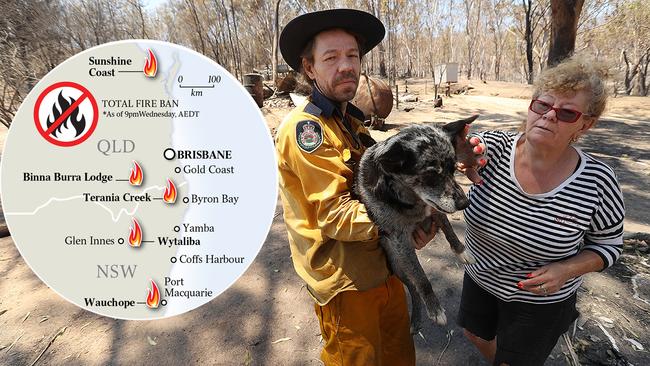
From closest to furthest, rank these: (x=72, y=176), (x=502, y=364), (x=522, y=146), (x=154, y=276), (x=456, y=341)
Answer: (x=72, y=176) → (x=154, y=276) → (x=522, y=146) → (x=502, y=364) → (x=456, y=341)

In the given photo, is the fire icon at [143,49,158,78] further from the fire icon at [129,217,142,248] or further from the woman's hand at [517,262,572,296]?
the woman's hand at [517,262,572,296]

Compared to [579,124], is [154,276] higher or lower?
lower

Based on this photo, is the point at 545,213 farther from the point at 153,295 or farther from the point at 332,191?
the point at 153,295

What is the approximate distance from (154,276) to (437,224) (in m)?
1.85

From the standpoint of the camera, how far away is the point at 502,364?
2234mm

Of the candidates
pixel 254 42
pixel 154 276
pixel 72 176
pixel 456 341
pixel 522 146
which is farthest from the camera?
pixel 254 42

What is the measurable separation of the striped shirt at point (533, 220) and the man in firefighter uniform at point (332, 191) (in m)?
0.72

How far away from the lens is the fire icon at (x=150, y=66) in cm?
165

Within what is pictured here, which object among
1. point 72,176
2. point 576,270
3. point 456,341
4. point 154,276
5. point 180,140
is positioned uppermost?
point 180,140

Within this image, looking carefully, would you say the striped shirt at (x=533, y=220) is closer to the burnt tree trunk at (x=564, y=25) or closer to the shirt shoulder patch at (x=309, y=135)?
the shirt shoulder patch at (x=309, y=135)

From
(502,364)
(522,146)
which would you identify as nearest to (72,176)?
(522,146)

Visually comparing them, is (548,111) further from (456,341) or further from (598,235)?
(456,341)

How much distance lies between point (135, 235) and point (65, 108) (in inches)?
28.7

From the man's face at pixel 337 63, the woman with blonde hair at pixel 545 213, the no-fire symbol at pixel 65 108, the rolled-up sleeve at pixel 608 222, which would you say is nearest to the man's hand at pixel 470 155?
the woman with blonde hair at pixel 545 213
